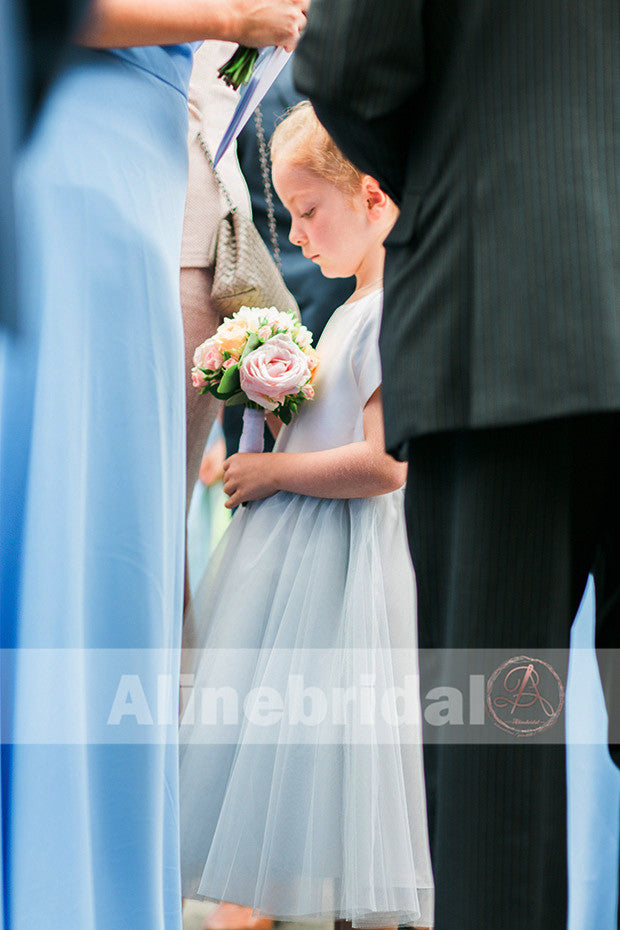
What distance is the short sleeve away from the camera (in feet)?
6.55

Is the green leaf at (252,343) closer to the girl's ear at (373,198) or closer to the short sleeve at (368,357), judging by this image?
the short sleeve at (368,357)

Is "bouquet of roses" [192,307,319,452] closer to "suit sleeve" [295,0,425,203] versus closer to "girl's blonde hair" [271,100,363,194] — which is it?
"girl's blonde hair" [271,100,363,194]

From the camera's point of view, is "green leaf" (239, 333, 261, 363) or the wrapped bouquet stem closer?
"green leaf" (239, 333, 261, 363)

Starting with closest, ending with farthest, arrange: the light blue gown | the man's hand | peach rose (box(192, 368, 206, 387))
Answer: the light blue gown < the man's hand < peach rose (box(192, 368, 206, 387))

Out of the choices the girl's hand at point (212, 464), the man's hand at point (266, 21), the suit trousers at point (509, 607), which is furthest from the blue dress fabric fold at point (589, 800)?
the girl's hand at point (212, 464)

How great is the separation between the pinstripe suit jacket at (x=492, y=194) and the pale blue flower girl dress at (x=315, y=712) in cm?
75

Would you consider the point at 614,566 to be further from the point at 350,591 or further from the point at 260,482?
the point at 260,482

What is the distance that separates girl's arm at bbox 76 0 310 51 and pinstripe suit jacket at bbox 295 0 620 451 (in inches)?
12.9

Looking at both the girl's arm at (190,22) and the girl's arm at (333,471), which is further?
the girl's arm at (333,471)

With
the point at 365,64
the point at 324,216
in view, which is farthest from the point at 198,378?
the point at 365,64

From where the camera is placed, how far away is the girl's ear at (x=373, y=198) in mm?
2191

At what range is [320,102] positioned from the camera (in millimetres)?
1078

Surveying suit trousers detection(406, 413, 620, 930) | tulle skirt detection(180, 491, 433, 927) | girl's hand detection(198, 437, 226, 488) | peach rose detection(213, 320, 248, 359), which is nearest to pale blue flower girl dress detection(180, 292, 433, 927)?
tulle skirt detection(180, 491, 433, 927)

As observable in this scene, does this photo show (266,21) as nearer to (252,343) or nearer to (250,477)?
(252,343)
